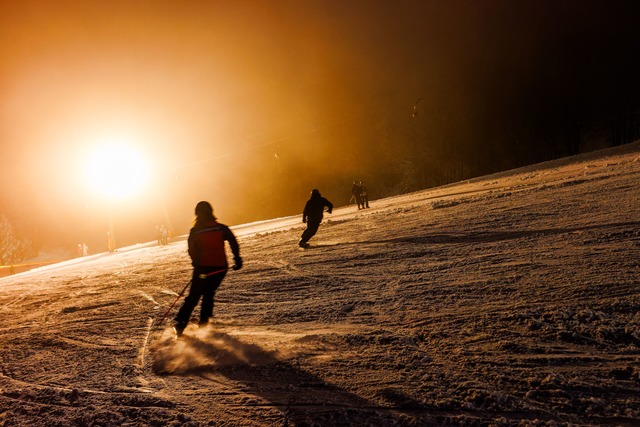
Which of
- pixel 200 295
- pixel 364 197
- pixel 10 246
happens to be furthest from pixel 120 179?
pixel 200 295

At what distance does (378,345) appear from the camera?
14.8 ft

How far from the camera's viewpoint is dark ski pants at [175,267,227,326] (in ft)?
19.1

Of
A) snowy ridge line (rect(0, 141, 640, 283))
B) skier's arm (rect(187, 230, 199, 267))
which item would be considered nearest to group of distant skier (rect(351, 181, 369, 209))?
snowy ridge line (rect(0, 141, 640, 283))

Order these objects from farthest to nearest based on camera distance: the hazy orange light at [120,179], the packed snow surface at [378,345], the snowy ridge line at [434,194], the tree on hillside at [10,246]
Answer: the hazy orange light at [120,179] < the tree on hillside at [10,246] < the snowy ridge line at [434,194] < the packed snow surface at [378,345]

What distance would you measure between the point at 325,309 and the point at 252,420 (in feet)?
9.13

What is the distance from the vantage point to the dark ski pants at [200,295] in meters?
5.82

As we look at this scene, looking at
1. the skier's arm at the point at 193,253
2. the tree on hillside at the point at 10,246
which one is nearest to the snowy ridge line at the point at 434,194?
the skier's arm at the point at 193,253

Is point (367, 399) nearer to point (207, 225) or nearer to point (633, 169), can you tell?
point (207, 225)

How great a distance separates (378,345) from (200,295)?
9.01 feet

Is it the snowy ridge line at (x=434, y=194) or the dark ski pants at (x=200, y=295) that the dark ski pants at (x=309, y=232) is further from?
the dark ski pants at (x=200, y=295)

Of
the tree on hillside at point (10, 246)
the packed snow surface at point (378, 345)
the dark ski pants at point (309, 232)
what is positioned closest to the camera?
the packed snow surface at point (378, 345)

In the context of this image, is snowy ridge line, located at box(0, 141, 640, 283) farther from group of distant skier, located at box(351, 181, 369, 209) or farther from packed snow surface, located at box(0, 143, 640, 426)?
packed snow surface, located at box(0, 143, 640, 426)

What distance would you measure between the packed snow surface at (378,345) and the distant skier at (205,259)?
38 centimetres

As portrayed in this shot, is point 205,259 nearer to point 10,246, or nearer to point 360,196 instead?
point 360,196
